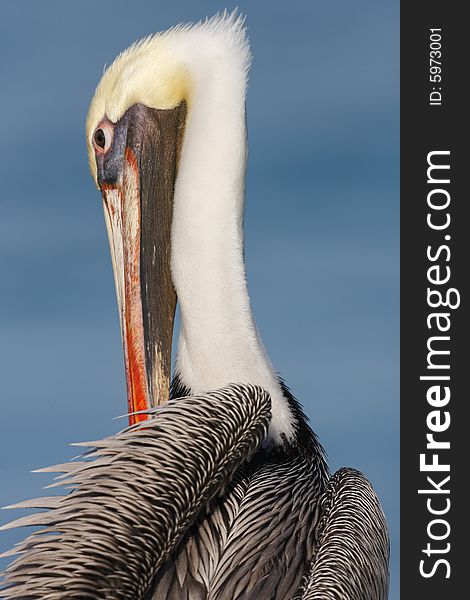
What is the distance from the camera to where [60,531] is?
17.6 ft

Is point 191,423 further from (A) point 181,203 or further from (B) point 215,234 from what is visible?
(A) point 181,203

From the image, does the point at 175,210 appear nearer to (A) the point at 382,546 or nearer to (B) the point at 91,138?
(B) the point at 91,138

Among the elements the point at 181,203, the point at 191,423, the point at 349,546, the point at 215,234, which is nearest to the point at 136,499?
the point at 191,423

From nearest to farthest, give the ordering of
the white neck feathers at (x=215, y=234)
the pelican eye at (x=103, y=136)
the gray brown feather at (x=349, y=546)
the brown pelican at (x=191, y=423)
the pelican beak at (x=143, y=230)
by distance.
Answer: the brown pelican at (x=191, y=423)
the gray brown feather at (x=349, y=546)
the white neck feathers at (x=215, y=234)
the pelican beak at (x=143, y=230)
the pelican eye at (x=103, y=136)

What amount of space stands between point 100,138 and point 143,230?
0.57m

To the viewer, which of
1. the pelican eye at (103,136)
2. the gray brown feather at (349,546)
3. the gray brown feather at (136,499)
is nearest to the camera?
the gray brown feather at (136,499)

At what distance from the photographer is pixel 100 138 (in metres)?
7.12

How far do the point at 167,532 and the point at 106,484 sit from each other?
328 millimetres

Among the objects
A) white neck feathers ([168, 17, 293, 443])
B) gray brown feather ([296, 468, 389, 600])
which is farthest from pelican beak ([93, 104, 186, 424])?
gray brown feather ([296, 468, 389, 600])

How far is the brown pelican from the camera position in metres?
5.34

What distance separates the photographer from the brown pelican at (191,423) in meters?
5.34

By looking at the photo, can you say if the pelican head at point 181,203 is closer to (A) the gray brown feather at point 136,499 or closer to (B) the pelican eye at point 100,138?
(B) the pelican eye at point 100,138

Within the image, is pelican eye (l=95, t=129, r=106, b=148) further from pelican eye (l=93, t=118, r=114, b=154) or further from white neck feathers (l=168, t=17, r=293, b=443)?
white neck feathers (l=168, t=17, r=293, b=443)

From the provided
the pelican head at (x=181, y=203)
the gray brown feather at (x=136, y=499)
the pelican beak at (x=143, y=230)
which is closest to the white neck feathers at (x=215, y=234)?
the pelican head at (x=181, y=203)
